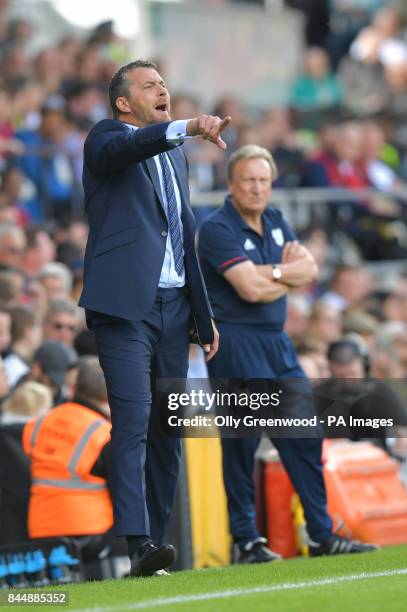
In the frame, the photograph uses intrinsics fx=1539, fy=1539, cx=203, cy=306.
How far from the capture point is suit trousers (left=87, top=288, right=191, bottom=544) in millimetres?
6816

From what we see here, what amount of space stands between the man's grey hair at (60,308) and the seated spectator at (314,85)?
11.3 metres

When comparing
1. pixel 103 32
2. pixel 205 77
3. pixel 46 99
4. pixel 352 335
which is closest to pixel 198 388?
pixel 352 335

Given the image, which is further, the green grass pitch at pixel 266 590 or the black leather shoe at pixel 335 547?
the black leather shoe at pixel 335 547

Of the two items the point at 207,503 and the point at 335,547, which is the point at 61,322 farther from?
the point at 335,547

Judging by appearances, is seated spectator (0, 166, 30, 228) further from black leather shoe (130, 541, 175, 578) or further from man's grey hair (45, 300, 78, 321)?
black leather shoe (130, 541, 175, 578)

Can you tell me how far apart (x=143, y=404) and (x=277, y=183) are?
34.6 ft

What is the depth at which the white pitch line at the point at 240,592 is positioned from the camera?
5848 millimetres

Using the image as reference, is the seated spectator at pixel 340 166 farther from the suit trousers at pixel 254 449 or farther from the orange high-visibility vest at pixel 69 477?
the suit trousers at pixel 254 449

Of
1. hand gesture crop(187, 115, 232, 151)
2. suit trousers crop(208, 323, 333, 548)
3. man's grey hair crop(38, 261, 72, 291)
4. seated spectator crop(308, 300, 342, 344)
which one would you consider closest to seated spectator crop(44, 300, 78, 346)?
man's grey hair crop(38, 261, 72, 291)

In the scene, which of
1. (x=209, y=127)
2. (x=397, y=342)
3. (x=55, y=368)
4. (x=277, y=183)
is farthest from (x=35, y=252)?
(x=209, y=127)

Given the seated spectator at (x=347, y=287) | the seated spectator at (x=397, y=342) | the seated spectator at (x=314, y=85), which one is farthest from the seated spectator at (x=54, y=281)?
the seated spectator at (x=314, y=85)

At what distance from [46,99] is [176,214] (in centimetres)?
989

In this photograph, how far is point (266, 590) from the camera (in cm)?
637

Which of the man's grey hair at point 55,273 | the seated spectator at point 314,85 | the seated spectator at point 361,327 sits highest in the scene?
the seated spectator at point 314,85
